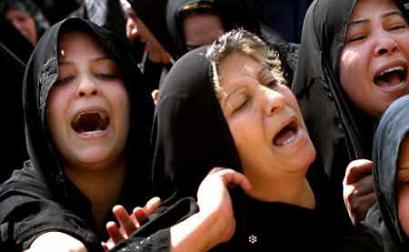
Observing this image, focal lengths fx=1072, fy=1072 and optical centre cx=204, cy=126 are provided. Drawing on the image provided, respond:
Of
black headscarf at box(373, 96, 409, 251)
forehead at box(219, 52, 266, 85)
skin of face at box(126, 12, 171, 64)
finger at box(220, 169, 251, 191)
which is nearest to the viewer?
black headscarf at box(373, 96, 409, 251)

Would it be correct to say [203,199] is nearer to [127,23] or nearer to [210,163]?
[210,163]

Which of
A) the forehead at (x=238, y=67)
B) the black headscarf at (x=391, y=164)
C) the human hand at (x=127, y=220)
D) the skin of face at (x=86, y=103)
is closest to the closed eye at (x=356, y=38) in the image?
the forehead at (x=238, y=67)

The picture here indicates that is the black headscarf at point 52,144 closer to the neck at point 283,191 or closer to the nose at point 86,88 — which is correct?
the nose at point 86,88

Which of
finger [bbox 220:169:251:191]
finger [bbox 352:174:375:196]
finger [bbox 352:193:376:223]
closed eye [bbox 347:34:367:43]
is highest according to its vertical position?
closed eye [bbox 347:34:367:43]

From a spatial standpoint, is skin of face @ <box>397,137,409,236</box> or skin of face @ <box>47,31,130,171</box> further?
skin of face @ <box>47,31,130,171</box>

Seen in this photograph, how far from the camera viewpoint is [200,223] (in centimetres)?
272

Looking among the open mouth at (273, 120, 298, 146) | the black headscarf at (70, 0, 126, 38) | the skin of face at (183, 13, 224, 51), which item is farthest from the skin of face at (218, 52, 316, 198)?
the black headscarf at (70, 0, 126, 38)

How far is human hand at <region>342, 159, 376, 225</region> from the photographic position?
9.62 ft

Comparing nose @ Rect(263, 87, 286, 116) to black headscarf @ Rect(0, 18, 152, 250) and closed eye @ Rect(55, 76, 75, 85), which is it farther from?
closed eye @ Rect(55, 76, 75, 85)

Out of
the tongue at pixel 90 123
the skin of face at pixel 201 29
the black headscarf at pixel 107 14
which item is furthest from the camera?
the black headscarf at pixel 107 14

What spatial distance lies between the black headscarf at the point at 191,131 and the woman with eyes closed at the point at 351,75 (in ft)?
1.52

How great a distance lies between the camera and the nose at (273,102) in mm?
2854

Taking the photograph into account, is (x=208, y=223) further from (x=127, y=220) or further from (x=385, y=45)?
(x=385, y=45)

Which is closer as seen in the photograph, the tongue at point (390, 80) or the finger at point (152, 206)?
the finger at point (152, 206)
